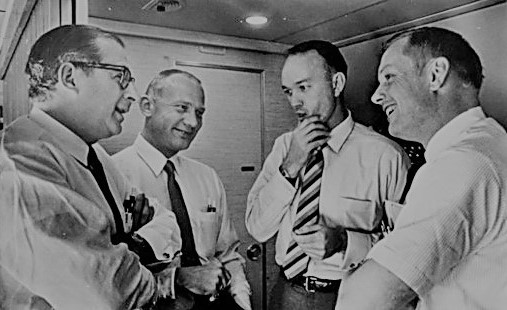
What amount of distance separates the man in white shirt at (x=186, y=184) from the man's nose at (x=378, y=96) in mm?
380

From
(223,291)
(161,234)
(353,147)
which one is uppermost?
(353,147)

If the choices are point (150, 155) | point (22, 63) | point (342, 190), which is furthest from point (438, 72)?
point (22, 63)

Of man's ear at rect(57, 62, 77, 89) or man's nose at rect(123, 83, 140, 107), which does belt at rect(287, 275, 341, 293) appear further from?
man's ear at rect(57, 62, 77, 89)

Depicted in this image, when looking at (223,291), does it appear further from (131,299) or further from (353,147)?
(353,147)

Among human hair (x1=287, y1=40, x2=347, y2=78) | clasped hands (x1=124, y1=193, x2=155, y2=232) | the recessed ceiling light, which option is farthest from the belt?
the recessed ceiling light

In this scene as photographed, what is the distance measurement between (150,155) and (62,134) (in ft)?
0.59

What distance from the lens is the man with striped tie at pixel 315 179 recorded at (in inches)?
47.1

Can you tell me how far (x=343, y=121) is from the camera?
1219 mm

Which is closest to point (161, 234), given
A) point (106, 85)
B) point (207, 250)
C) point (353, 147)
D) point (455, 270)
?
point (207, 250)

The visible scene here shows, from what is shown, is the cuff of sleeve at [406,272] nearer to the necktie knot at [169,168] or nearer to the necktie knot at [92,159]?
the necktie knot at [169,168]

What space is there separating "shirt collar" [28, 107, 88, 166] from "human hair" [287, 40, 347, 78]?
50cm

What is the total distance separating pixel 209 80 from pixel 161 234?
0.34 m

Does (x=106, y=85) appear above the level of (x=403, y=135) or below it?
above

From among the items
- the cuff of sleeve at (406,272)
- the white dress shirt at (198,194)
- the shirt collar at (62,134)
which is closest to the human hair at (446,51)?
the cuff of sleeve at (406,272)
